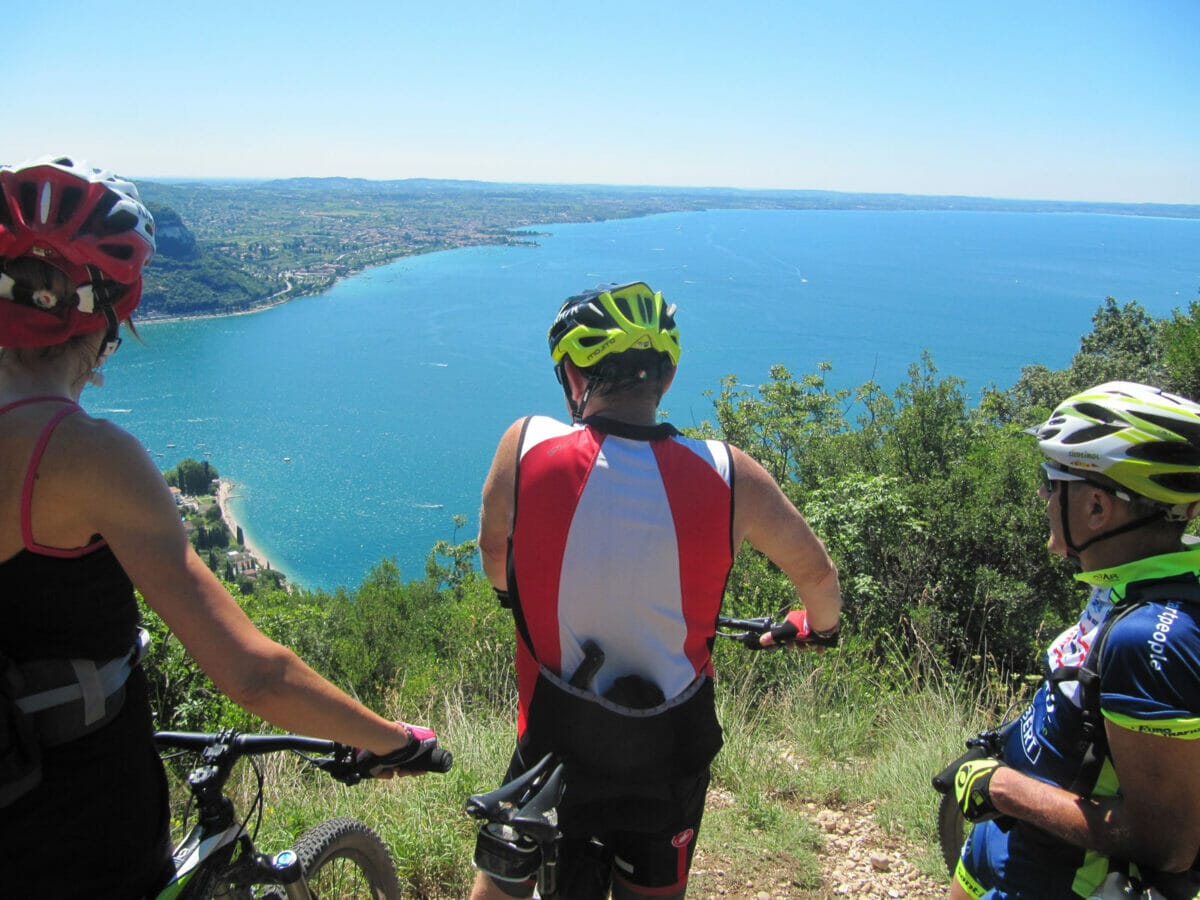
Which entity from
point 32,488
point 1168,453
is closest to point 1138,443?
point 1168,453

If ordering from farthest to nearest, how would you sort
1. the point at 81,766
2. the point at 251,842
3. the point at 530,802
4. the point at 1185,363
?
1. the point at 1185,363
2. the point at 251,842
3. the point at 530,802
4. the point at 81,766

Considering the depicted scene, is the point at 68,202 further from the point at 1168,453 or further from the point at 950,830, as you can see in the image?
the point at 950,830

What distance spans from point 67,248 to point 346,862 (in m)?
2.12

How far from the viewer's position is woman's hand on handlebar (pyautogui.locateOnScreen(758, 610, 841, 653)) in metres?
2.44

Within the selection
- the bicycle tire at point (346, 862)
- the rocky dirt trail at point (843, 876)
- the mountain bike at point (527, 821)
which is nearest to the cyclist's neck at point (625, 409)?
the mountain bike at point (527, 821)

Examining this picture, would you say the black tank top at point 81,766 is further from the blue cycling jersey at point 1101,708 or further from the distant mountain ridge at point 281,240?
the distant mountain ridge at point 281,240

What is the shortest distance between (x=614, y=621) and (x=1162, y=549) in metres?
1.30

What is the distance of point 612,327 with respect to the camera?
2.09 metres

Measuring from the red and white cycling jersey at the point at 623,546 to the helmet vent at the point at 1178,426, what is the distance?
108cm

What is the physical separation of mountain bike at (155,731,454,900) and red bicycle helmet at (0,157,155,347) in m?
1.17

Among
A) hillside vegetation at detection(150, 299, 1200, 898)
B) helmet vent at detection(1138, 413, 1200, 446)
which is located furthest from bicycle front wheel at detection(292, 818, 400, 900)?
helmet vent at detection(1138, 413, 1200, 446)

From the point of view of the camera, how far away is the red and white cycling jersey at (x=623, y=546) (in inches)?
70.4

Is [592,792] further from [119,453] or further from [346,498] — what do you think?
[346,498]

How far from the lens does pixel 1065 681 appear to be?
1716 millimetres
